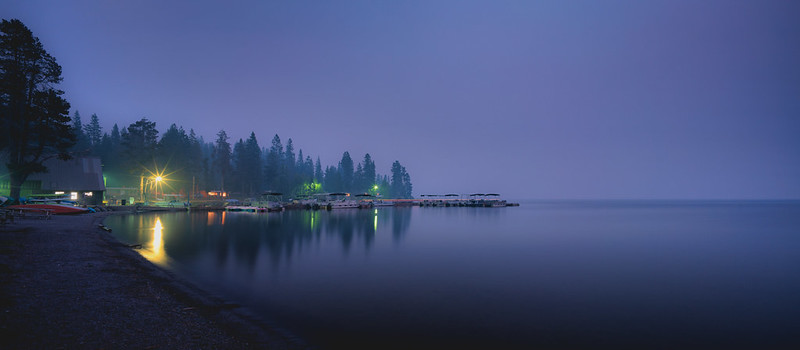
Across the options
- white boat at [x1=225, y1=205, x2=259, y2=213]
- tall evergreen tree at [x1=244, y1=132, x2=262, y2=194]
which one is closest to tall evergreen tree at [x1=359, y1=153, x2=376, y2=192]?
tall evergreen tree at [x1=244, y1=132, x2=262, y2=194]

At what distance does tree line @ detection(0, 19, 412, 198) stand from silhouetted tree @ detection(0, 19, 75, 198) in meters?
0.07

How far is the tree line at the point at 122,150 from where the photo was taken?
35906mm

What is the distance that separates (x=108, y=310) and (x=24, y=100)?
4135 cm

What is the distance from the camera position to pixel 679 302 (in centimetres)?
1608

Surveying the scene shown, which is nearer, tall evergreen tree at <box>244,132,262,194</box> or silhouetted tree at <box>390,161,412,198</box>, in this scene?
tall evergreen tree at <box>244,132,262,194</box>

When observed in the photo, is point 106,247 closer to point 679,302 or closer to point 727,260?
point 679,302

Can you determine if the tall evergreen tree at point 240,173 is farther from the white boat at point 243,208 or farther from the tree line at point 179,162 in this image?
the white boat at point 243,208

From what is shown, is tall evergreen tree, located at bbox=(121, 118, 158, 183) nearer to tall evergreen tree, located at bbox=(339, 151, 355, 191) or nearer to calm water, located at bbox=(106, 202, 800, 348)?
calm water, located at bbox=(106, 202, 800, 348)

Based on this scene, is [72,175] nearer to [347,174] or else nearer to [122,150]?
[122,150]

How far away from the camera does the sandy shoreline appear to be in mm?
8117

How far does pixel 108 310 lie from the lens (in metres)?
10.0

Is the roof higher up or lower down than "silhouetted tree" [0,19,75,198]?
lower down

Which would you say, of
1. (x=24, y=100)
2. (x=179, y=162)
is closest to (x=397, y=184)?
(x=179, y=162)

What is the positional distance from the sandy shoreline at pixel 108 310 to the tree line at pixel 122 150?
28.6 m
